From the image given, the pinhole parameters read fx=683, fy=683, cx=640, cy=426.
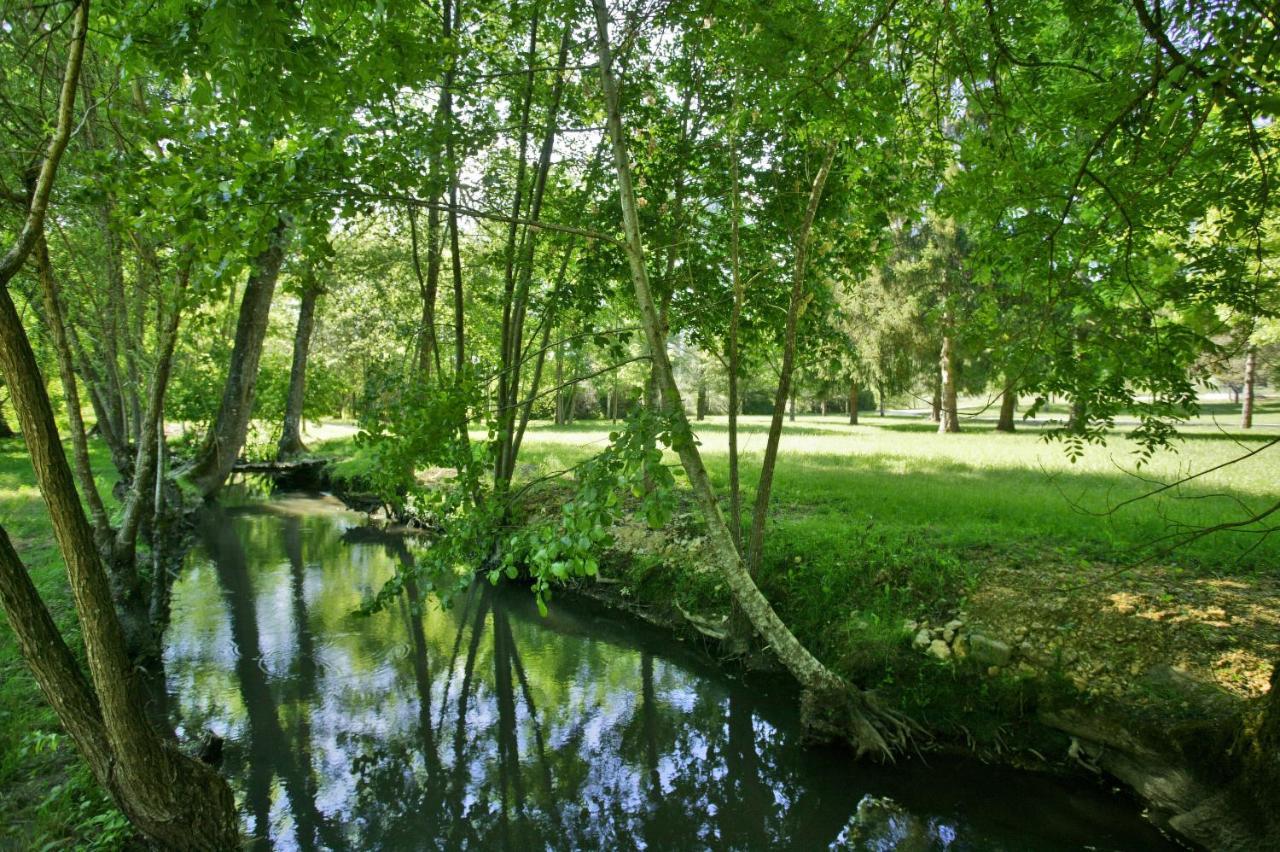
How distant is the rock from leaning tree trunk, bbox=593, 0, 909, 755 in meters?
0.86

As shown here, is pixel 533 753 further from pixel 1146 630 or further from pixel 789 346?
pixel 1146 630

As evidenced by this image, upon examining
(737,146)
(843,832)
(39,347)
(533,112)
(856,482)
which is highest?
(533,112)

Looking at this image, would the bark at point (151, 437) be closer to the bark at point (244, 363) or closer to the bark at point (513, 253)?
the bark at point (513, 253)

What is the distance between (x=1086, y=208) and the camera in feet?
17.0

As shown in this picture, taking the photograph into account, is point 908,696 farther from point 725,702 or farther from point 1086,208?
point 1086,208

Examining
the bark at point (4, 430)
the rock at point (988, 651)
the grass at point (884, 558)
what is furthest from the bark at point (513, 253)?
the bark at point (4, 430)

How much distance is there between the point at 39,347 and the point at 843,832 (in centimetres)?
1215

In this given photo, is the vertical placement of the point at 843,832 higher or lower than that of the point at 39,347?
lower

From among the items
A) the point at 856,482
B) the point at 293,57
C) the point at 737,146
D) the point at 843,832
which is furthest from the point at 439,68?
the point at 856,482

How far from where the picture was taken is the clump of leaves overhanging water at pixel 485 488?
3682mm

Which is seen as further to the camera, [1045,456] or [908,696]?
[1045,456]

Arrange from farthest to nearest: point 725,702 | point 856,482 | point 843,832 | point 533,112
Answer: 1. point 856,482
2. point 533,112
3. point 725,702
4. point 843,832

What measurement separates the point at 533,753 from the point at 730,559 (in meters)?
2.61

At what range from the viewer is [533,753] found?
232 inches
